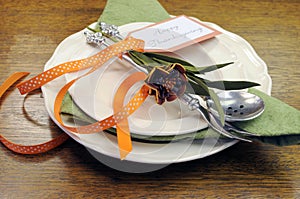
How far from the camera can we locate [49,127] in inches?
24.3

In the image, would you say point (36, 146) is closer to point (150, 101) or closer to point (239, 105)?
point (150, 101)

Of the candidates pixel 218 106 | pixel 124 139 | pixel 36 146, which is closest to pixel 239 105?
pixel 218 106

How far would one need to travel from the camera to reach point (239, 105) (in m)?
0.57

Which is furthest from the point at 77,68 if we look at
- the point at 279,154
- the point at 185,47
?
the point at 279,154

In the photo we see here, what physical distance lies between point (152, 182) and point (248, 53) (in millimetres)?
276

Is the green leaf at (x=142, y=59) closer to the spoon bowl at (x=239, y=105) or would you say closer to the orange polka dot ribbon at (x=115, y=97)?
the orange polka dot ribbon at (x=115, y=97)

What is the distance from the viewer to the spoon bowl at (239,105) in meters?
0.57

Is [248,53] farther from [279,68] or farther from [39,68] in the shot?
[39,68]

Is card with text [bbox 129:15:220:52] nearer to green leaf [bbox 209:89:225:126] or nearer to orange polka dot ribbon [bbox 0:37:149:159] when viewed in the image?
orange polka dot ribbon [bbox 0:37:149:159]

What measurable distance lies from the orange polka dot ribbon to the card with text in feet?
0.11

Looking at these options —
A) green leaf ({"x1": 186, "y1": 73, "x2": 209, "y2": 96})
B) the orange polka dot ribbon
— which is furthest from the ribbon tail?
green leaf ({"x1": 186, "y1": 73, "x2": 209, "y2": 96})

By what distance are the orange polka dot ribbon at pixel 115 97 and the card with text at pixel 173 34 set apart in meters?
0.03

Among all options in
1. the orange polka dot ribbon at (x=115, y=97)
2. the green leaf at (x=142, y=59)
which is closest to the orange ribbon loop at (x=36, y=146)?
the orange polka dot ribbon at (x=115, y=97)

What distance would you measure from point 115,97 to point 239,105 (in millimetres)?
151
